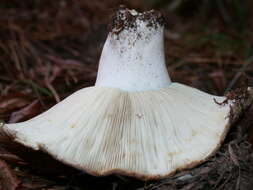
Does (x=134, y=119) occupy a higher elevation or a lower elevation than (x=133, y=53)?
lower

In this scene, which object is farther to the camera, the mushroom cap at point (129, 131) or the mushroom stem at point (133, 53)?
the mushroom stem at point (133, 53)

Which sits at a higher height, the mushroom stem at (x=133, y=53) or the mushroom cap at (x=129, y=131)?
the mushroom stem at (x=133, y=53)

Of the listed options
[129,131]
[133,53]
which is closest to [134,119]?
[129,131]

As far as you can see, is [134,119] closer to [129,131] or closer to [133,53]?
[129,131]

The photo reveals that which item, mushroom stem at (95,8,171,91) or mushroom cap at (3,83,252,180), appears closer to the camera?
mushroom cap at (3,83,252,180)

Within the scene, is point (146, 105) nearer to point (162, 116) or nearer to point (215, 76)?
point (162, 116)
